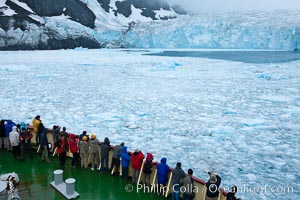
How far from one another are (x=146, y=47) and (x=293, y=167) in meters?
73.1

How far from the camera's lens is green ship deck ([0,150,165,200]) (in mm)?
6834

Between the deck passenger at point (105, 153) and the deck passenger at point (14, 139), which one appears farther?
the deck passenger at point (14, 139)

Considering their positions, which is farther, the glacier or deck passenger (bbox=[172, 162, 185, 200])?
the glacier

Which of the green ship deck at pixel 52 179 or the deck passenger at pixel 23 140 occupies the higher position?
the deck passenger at pixel 23 140

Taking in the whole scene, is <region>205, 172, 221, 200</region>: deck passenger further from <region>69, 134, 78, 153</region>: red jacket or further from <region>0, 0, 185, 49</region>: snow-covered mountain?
<region>0, 0, 185, 49</region>: snow-covered mountain

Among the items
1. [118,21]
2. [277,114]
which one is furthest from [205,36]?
[277,114]

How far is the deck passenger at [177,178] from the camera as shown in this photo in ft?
20.8

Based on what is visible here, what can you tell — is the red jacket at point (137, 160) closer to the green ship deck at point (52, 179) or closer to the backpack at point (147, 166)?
the backpack at point (147, 166)

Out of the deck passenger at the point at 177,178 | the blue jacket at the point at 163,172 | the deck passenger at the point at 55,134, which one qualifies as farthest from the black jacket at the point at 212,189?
the deck passenger at the point at 55,134

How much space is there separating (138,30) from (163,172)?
73.6 metres

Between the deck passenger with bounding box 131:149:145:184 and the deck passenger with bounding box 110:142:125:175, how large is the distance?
1.38 feet

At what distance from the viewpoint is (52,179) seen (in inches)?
→ 297

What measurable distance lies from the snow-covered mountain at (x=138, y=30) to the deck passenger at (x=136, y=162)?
60069 millimetres

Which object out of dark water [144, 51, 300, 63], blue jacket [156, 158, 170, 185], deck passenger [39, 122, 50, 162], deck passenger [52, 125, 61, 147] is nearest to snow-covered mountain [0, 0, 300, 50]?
dark water [144, 51, 300, 63]
